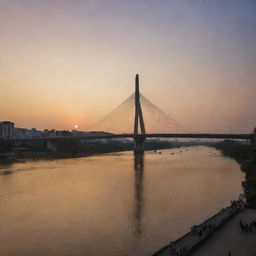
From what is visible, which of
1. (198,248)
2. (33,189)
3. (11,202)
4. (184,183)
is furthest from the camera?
(184,183)

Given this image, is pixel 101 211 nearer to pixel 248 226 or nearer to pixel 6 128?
Answer: pixel 248 226

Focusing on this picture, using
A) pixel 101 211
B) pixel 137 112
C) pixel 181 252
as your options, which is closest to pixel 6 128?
pixel 137 112

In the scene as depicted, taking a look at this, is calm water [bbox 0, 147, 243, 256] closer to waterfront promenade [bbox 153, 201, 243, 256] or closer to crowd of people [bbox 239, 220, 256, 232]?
waterfront promenade [bbox 153, 201, 243, 256]

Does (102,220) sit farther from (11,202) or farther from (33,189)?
(33,189)

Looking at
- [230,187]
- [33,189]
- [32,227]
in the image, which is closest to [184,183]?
[230,187]

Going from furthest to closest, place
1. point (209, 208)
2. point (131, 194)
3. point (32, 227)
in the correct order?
point (131, 194)
point (209, 208)
point (32, 227)
